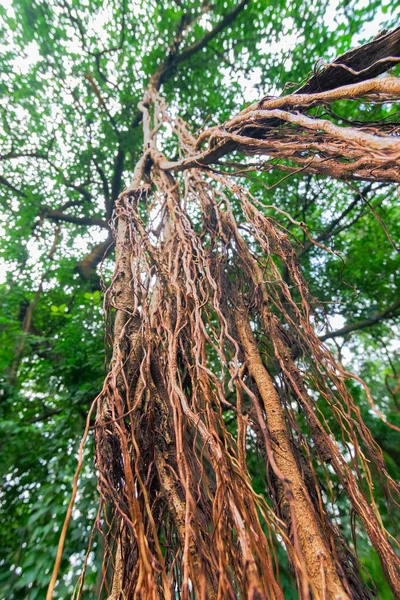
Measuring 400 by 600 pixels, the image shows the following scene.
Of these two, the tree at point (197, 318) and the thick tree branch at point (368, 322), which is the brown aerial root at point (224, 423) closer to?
the tree at point (197, 318)

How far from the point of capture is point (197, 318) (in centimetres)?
109

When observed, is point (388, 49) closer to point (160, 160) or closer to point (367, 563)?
point (160, 160)

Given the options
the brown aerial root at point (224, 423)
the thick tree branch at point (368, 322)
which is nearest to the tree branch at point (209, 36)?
the brown aerial root at point (224, 423)

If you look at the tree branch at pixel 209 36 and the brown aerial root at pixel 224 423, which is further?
the tree branch at pixel 209 36

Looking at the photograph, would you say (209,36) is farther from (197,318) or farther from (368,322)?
(197,318)

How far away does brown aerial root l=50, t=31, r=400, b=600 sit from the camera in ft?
2.26

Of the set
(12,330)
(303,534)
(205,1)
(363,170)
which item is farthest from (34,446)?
(205,1)

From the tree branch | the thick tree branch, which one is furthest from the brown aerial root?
the tree branch

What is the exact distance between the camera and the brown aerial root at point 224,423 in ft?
2.26

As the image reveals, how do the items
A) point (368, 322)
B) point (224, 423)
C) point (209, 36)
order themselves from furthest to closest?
point (209, 36)
point (368, 322)
point (224, 423)

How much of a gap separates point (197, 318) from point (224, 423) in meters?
0.35

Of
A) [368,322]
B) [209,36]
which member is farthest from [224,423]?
[209,36]

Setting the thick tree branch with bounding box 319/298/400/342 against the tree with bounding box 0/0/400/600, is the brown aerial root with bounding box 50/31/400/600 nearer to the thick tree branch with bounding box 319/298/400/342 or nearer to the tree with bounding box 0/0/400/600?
the tree with bounding box 0/0/400/600

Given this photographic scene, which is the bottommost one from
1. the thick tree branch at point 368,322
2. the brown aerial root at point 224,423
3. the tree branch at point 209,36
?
the brown aerial root at point 224,423
